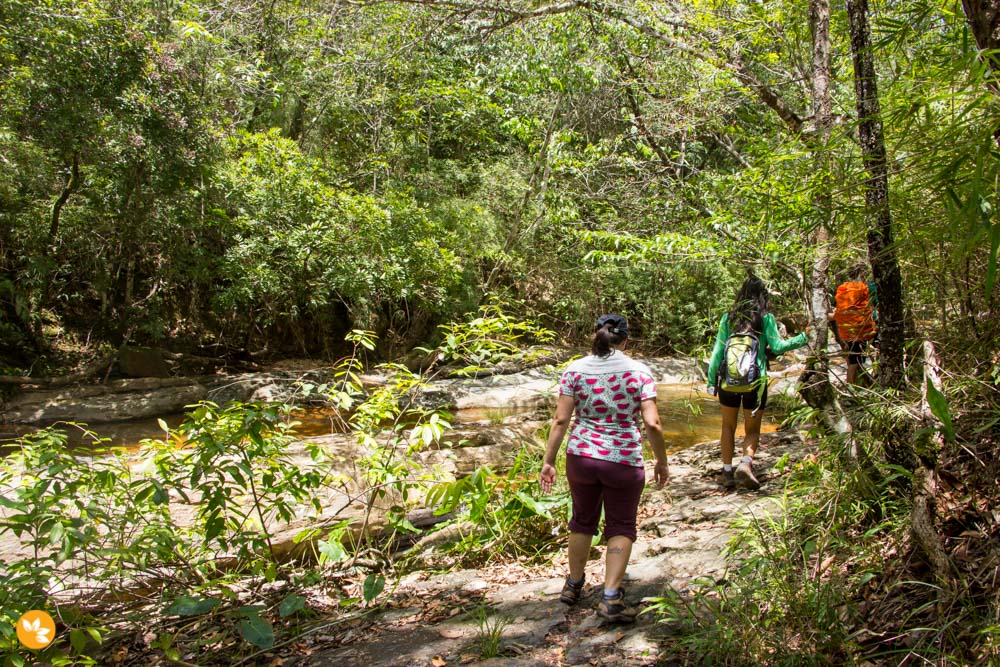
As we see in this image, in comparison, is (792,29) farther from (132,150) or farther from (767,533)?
(132,150)

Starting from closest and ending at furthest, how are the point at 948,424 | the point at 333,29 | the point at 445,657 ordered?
1. the point at 948,424
2. the point at 445,657
3. the point at 333,29

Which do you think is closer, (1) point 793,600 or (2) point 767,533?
(1) point 793,600

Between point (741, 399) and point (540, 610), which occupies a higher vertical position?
point (741, 399)

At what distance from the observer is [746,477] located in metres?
4.68

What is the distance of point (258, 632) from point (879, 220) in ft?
11.4

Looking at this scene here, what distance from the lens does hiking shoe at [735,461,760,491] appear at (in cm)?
466

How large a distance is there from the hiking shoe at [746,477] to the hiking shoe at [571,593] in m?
1.88

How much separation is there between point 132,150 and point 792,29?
32.6 feet

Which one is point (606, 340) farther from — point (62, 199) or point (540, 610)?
point (62, 199)

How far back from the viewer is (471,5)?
7230 mm

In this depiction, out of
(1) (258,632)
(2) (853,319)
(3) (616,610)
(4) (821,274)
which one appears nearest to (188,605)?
(1) (258,632)

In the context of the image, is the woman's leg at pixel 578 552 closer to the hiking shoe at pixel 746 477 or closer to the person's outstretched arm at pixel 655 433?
the person's outstretched arm at pixel 655 433

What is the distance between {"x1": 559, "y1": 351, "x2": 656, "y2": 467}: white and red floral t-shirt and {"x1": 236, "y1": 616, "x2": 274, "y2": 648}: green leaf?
5.84ft

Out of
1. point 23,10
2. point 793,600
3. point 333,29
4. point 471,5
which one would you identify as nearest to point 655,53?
point 471,5
